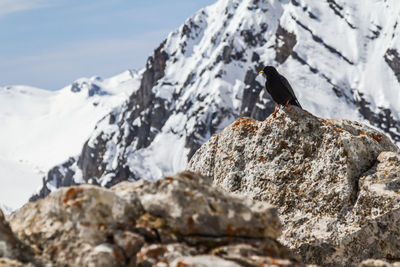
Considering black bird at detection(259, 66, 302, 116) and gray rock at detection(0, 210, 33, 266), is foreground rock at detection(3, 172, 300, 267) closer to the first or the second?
gray rock at detection(0, 210, 33, 266)

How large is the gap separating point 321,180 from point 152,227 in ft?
19.6

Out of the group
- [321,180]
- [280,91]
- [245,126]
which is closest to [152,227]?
[321,180]

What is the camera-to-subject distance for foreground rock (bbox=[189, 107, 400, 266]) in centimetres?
1138

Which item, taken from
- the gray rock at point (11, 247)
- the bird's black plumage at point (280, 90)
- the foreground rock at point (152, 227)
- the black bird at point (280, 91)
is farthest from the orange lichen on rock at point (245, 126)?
the gray rock at point (11, 247)

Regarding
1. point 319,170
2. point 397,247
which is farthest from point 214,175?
point 397,247

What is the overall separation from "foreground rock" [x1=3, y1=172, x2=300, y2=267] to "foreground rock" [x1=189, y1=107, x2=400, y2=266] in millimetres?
4199

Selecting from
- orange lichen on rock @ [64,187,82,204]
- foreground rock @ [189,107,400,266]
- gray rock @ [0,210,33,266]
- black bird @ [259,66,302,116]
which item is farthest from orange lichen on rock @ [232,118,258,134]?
gray rock @ [0,210,33,266]

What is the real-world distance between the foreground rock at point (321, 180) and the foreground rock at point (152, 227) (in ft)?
13.8

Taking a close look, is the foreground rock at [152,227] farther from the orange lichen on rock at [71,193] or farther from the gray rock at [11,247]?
the gray rock at [11,247]

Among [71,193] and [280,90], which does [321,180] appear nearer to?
[280,90]

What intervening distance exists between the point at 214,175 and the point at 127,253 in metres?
7.35

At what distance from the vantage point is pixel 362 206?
11.6m

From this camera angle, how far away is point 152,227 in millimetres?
7590

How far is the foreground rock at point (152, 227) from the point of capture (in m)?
7.17
